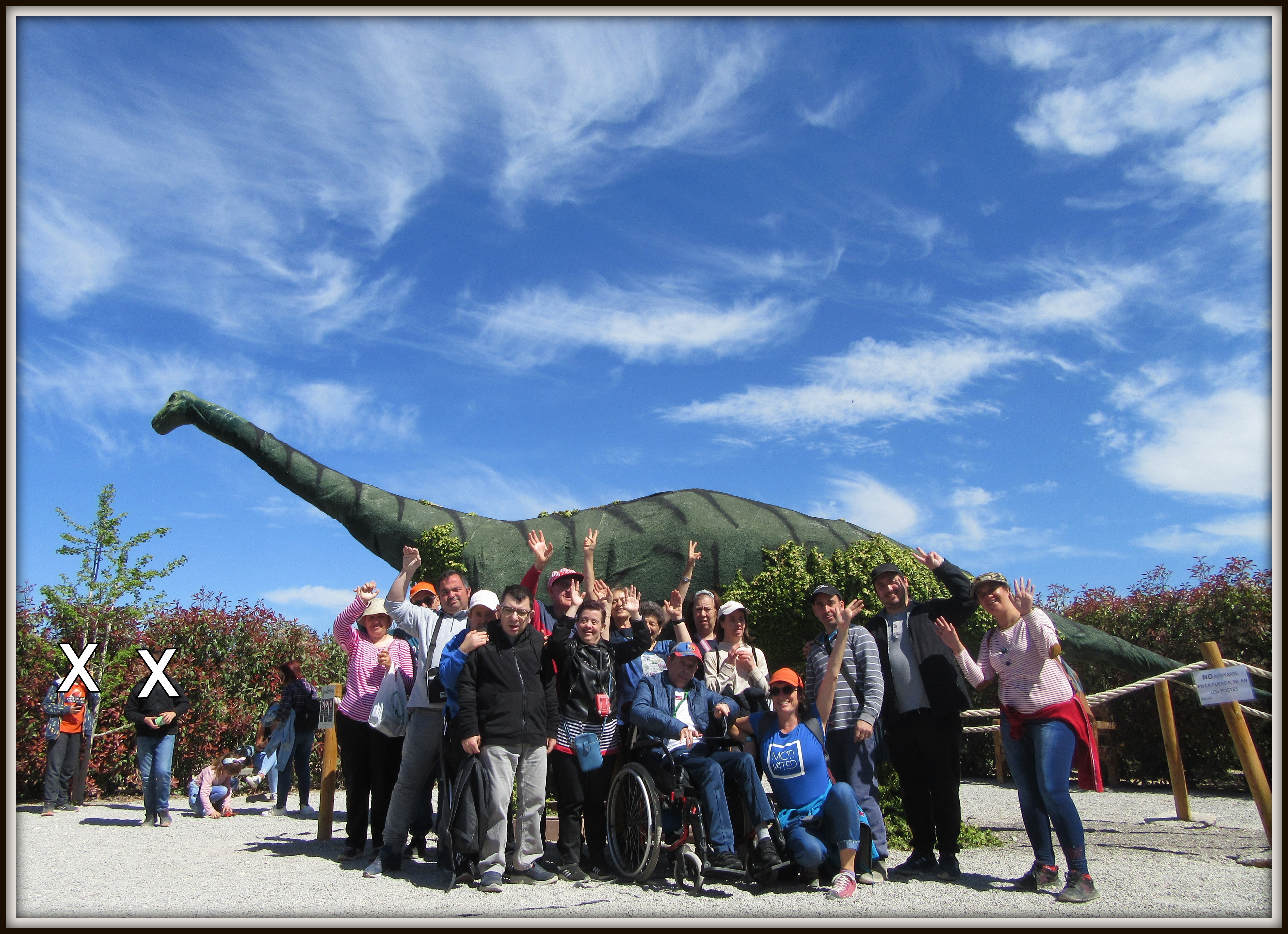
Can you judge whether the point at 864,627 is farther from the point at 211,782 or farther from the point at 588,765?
the point at 211,782

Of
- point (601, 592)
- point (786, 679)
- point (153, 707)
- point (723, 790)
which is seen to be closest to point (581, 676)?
point (601, 592)

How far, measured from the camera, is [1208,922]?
336 centimetres

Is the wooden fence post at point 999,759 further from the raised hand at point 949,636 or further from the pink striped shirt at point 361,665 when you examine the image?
the pink striped shirt at point 361,665

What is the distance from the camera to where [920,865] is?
4.71 meters

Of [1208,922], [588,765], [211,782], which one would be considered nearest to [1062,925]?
[1208,922]

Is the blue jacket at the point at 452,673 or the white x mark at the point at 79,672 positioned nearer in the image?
the blue jacket at the point at 452,673

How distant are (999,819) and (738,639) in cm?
396

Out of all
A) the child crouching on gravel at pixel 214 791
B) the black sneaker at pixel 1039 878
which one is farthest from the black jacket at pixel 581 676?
the child crouching on gravel at pixel 214 791

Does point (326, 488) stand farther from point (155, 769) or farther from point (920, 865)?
point (920, 865)

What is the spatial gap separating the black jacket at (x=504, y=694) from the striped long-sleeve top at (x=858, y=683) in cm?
158

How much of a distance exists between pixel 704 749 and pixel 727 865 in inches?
24.1

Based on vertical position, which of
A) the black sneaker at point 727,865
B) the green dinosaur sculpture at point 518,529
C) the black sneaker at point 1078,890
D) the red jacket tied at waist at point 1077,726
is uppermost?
the green dinosaur sculpture at point 518,529

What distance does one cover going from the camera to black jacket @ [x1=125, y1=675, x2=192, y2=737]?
7.62 meters

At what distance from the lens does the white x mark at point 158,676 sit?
739cm
